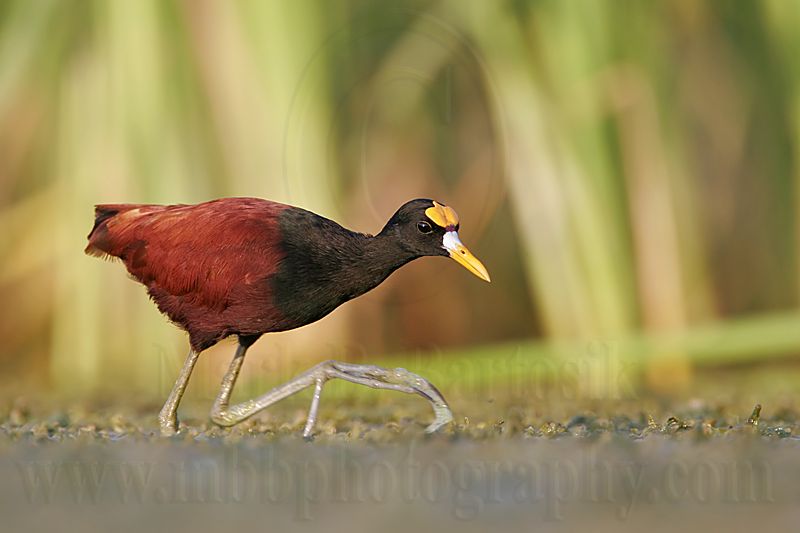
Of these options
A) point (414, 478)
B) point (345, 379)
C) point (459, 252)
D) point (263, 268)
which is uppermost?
point (459, 252)

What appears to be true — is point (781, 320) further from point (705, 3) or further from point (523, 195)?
point (705, 3)

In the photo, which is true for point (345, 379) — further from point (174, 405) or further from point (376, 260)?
point (174, 405)

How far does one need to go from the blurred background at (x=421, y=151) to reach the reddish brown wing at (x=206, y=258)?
2026 mm

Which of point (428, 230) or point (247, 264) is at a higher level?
point (428, 230)

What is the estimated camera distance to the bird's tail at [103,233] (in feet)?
20.2

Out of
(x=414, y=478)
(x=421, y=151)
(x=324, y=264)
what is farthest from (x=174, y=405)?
(x=421, y=151)

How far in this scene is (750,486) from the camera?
384 centimetres

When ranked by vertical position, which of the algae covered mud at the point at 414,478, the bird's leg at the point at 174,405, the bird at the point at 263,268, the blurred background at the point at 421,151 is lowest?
the algae covered mud at the point at 414,478

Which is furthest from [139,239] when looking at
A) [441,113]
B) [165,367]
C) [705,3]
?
[705,3]

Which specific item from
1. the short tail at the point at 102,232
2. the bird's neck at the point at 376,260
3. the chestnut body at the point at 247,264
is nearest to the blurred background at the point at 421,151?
the short tail at the point at 102,232

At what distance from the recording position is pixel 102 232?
619 centimetres

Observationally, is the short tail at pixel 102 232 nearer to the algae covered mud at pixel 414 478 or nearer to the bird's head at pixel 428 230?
the algae covered mud at pixel 414 478

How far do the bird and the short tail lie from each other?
74mm

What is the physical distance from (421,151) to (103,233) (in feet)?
12.6
